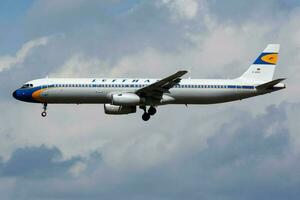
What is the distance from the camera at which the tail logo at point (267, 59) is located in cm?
12438

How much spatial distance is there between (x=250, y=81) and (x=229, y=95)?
3.46 meters

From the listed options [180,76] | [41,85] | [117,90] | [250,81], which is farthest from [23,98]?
[250,81]

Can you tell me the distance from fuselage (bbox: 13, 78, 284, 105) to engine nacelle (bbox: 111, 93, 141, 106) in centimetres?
81

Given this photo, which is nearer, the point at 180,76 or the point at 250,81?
the point at 180,76

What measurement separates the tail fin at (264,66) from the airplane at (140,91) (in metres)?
0.42

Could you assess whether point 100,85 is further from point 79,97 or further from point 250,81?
point 250,81

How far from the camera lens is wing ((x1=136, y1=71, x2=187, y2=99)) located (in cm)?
11241

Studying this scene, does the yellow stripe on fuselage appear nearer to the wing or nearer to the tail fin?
the wing

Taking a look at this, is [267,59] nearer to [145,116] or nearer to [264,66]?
[264,66]

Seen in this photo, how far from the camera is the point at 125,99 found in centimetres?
11319

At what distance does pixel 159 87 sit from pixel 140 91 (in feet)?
7.46

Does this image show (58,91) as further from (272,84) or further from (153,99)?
(272,84)

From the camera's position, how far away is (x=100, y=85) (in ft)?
374

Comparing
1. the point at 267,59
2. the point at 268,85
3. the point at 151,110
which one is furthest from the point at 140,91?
the point at 267,59
